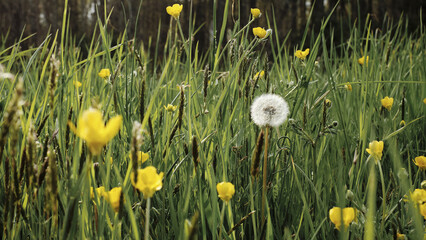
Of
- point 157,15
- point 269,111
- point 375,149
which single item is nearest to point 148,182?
point 269,111

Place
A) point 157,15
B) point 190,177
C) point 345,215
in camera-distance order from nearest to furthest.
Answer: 1. point 345,215
2. point 190,177
3. point 157,15

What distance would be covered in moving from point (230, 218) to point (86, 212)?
273 millimetres

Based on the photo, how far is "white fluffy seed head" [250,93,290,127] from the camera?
0.86 meters

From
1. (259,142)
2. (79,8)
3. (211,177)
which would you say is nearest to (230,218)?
(211,177)

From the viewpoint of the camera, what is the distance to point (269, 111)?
88 cm

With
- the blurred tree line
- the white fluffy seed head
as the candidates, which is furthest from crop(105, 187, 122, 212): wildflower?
the blurred tree line

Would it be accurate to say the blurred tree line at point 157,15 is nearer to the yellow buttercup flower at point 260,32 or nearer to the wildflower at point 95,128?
the yellow buttercup flower at point 260,32

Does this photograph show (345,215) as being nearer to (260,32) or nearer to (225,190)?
(225,190)

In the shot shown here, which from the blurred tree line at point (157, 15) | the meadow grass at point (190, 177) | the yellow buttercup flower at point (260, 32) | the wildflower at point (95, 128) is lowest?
the blurred tree line at point (157, 15)

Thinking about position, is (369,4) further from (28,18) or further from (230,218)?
(230,218)

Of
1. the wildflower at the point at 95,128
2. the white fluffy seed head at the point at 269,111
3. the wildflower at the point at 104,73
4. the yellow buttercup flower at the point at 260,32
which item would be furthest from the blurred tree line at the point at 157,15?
the wildflower at the point at 95,128

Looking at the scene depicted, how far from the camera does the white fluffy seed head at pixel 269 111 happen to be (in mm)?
860

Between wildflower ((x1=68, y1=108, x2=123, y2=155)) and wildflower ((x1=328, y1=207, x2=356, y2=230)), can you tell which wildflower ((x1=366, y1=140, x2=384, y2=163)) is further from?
wildflower ((x1=68, y1=108, x2=123, y2=155))

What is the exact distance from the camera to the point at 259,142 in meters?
0.67
